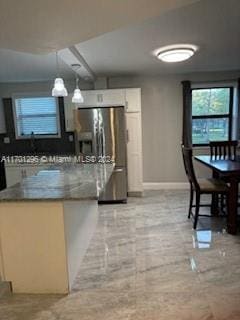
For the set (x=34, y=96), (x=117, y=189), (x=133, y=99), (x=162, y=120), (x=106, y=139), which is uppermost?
(x=34, y=96)

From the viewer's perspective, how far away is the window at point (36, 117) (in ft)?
17.7

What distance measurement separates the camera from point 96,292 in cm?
222

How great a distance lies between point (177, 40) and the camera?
302 centimetres

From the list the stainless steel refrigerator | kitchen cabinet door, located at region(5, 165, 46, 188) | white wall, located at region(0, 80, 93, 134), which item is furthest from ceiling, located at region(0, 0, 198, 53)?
white wall, located at region(0, 80, 93, 134)

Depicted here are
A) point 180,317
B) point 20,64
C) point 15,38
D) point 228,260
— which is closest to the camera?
point 180,317

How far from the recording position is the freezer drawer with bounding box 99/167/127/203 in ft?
15.3

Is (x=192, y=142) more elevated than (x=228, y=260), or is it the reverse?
(x=192, y=142)

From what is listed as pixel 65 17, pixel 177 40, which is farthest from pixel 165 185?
pixel 65 17

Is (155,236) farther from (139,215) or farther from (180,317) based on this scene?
(180,317)

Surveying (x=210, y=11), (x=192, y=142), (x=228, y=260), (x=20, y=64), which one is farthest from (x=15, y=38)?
(x=192, y=142)

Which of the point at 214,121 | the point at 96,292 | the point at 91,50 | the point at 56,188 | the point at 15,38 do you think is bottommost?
the point at 96,292

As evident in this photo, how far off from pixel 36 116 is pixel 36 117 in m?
0.02

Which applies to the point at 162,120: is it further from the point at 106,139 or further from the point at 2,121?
the point at 2,121

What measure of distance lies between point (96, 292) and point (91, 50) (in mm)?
2650
